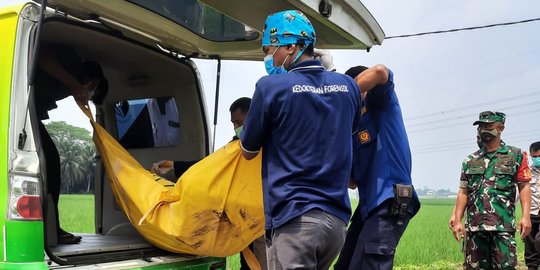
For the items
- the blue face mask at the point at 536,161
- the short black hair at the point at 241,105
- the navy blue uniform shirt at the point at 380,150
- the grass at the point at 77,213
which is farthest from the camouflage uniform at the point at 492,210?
the blue face mask at the point at 536,161

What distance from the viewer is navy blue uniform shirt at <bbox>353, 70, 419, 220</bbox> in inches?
122

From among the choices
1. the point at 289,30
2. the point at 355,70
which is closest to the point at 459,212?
the point at 355,70

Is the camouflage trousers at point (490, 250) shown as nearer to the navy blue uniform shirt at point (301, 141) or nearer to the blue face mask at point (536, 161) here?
the navy blue uniform shirt at point (301, 141)

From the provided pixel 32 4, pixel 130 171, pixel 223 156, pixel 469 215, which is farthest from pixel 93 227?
pixel 469 215

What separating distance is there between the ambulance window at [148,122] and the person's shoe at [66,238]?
3.22 ft

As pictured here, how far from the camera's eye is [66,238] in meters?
3.94

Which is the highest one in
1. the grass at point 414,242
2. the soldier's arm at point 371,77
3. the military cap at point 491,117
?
the soldier's arm at point 371,77

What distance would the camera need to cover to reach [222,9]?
11.5 ft

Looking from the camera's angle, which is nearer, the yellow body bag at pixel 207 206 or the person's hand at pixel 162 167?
the yellow body bag at pixel 207 206

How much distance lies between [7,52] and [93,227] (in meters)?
2.10

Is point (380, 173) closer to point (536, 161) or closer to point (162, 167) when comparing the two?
point (162, 167)

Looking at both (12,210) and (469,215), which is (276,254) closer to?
(12,210)

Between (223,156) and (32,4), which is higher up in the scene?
(32,4)

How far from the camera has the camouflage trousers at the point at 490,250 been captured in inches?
185
